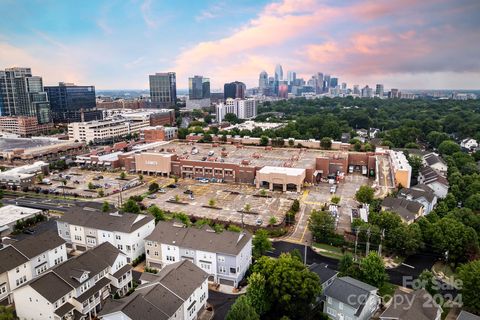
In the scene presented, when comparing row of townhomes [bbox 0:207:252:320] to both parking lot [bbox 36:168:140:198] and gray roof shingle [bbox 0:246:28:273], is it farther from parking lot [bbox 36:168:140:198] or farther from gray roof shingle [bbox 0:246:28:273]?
parking lot [bbox 36:168:140:198]

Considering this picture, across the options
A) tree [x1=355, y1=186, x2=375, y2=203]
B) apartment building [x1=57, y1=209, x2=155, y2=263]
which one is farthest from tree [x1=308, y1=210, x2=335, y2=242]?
apartment building [x1=57, y1=209, x2=155, y2=263]

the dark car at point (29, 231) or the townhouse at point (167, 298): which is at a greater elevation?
the townhouse at point (167, 298)

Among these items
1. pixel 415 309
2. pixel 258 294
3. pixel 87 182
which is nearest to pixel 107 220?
pixel 258 294

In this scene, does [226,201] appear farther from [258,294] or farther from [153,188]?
[258,294]

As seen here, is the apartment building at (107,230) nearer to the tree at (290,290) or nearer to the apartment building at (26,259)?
the apartment building at (26,259)

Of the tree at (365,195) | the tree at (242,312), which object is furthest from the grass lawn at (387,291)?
the tree at (365,195)

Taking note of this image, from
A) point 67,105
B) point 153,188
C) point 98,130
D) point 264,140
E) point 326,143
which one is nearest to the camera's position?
point 153,188
